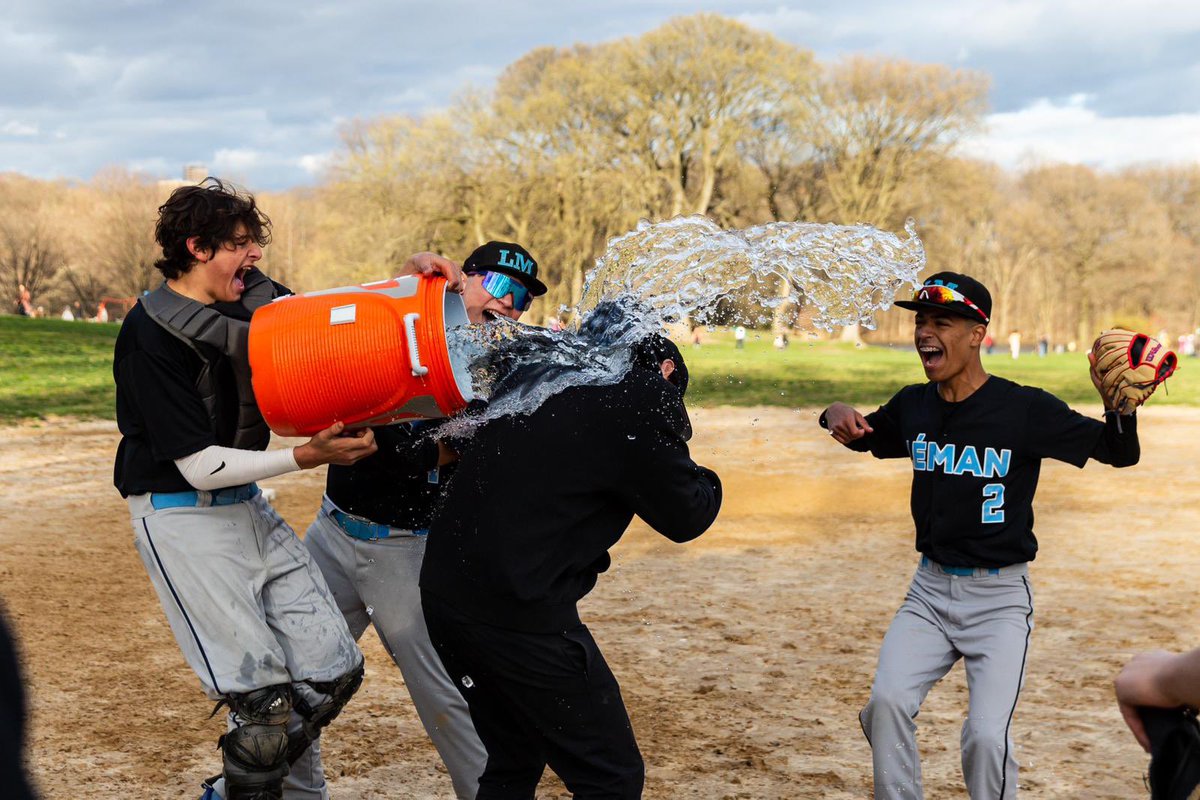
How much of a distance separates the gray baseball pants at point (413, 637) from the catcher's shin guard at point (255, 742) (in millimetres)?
727

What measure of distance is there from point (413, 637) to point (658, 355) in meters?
1.59

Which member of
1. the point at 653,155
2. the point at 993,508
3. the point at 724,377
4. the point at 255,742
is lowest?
the point at 724,377

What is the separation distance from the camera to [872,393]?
23172 mm

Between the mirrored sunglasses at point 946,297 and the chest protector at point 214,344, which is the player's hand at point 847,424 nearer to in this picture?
the mirrored sunglasses at point 946,297

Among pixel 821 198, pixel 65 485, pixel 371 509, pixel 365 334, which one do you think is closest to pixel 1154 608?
pixel 371 509

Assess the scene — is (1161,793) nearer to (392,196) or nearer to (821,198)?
(392,196)

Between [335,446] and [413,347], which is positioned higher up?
[413,347]

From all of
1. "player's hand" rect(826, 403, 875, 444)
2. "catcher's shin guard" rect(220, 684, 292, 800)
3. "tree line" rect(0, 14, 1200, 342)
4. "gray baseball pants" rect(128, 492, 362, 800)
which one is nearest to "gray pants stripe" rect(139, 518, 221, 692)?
"gray baseball pants" rect(128, 492, 362, 800)

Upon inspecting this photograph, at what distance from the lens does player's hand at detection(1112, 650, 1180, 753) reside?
190 centimetres

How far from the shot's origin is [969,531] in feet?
14.1

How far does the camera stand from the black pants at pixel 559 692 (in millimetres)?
3139

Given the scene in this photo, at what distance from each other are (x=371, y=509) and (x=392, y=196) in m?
39.2

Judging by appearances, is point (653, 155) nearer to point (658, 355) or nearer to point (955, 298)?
point (955, 298)

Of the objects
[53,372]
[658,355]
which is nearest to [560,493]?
[658,355]
